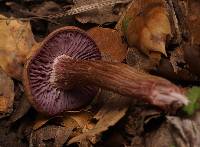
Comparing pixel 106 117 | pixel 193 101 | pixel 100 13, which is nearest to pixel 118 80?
pixel 106 117

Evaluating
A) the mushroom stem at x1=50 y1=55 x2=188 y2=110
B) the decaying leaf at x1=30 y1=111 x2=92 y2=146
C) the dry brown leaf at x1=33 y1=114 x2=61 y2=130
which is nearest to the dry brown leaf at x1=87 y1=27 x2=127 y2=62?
the mushroom stem at x1=50 y1=55 x2=188 y2=110

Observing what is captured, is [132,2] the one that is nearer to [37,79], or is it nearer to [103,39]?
[103,39]

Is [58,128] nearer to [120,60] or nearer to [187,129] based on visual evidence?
[120,60]

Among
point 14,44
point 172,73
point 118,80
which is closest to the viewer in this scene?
point 118,80

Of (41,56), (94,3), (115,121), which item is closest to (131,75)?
(115,121)

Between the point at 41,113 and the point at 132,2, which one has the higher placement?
the point at 132,2

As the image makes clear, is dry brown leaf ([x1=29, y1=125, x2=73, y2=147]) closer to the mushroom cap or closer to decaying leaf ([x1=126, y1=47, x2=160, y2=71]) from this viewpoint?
the mushroom cap
